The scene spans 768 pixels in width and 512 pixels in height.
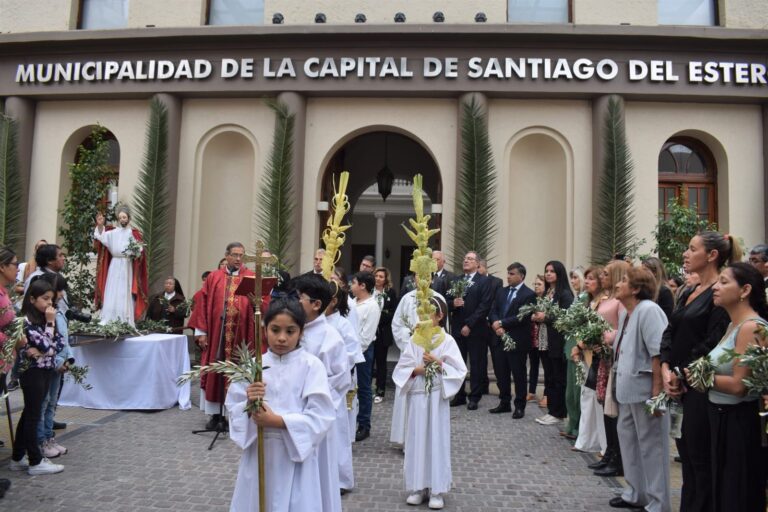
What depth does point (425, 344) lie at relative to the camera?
496 cm

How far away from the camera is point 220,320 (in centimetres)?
723

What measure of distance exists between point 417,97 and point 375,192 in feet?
44.7

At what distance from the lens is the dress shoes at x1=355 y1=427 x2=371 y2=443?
6.89m

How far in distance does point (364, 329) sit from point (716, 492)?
14.2 ft

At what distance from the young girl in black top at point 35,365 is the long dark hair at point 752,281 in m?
5.77

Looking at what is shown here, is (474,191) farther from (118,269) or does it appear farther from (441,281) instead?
(118,269)

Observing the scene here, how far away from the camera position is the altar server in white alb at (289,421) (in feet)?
10.8

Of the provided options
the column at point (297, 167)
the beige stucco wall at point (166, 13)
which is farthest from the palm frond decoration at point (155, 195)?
the column at point (297, 167)

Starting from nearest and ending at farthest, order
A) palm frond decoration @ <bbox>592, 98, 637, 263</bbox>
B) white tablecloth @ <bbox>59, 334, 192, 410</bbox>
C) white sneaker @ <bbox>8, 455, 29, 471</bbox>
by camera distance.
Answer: white sneaker @ <bbox>8, 455, 29, 471</bbox>, white tablecloth @ <bbox>59, 334, 192, 410</bbox>, palm frond decoration @ <bbox>592, 98, 637, 263</bbox>

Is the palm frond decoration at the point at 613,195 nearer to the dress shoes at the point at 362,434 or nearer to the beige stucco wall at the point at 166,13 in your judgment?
the dress shoes at the point at 362,434

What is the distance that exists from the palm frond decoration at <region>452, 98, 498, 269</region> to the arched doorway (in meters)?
0.80

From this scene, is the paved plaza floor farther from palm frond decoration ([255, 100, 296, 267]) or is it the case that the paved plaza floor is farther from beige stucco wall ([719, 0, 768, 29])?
beige stucco wall ([719, 0, 768, 29])

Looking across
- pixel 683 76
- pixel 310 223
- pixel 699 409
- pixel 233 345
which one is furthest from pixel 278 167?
pixel 699 409

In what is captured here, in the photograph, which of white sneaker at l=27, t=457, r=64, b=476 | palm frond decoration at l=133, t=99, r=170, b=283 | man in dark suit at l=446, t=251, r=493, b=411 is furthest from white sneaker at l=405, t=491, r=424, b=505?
palm frond decoration at l=133, t=99, r=170, b=283
